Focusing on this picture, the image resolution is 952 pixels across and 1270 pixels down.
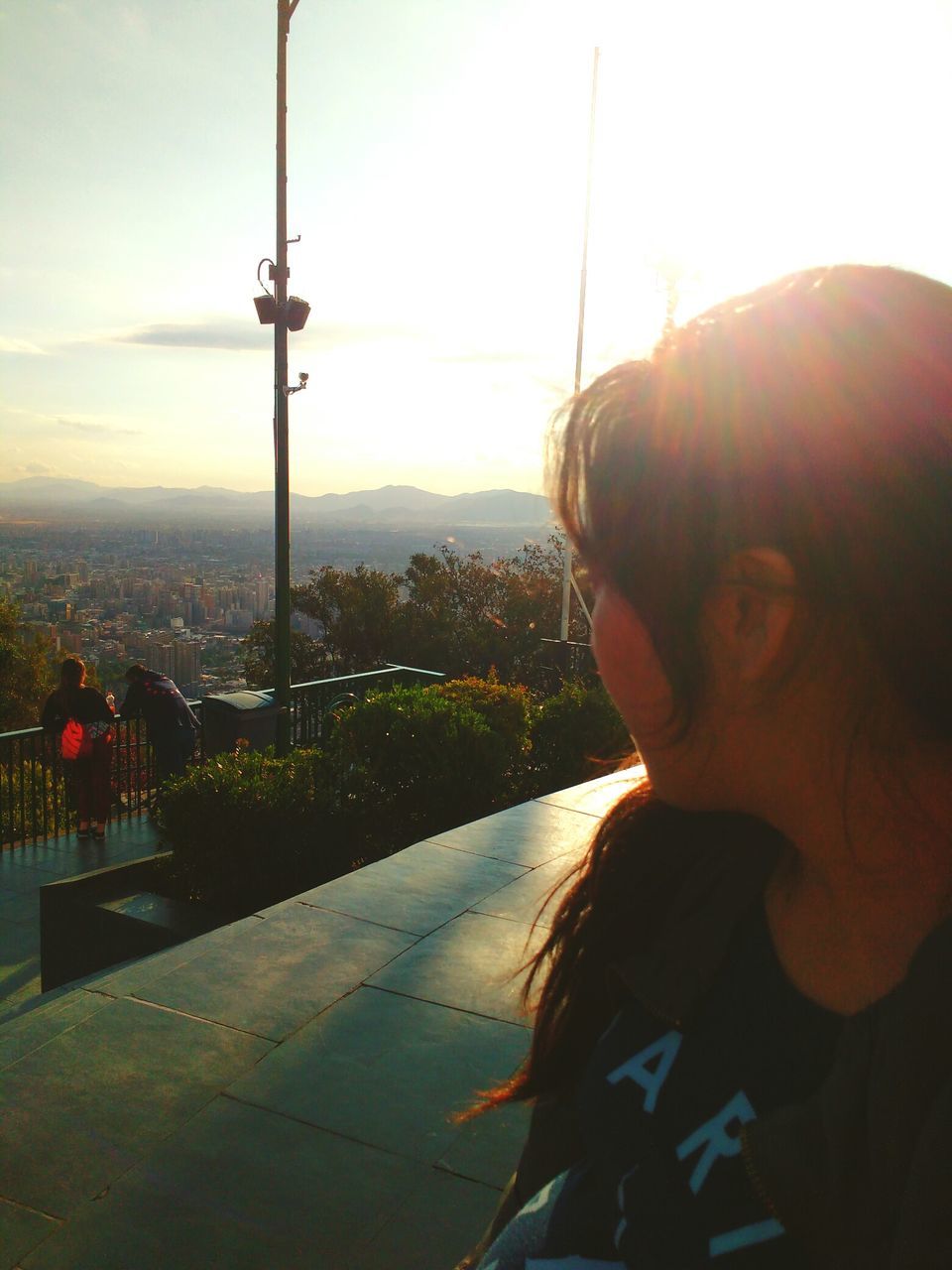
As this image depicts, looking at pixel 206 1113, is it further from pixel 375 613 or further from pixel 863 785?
pixel 375 613

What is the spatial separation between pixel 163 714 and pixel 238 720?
2.38ft

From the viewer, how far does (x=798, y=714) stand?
819mm

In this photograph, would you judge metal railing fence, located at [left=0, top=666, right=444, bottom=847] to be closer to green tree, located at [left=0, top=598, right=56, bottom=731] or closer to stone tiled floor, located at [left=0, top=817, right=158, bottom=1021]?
stone tiled floor, located at [left=0, top=817, right=158, bottom=1021]

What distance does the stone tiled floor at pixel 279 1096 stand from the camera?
2639 mm

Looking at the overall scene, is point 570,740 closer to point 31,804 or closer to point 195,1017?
point 195,1017

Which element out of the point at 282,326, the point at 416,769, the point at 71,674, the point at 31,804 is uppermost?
the point at 282,326

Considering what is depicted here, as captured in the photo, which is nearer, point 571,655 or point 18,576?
point 571,655

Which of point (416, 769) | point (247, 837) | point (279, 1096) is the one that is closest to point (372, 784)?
point (416, 769)

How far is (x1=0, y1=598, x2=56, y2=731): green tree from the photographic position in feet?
85.6

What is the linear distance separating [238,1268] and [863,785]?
7.75ft

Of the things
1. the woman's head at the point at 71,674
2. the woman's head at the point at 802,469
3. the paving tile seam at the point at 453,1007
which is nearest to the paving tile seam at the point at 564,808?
the paving tile seam at the point at 453,1007

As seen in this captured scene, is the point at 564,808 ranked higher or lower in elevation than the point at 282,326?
lower

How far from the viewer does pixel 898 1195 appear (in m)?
0.74

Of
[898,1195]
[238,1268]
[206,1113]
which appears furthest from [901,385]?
[206,1113]
